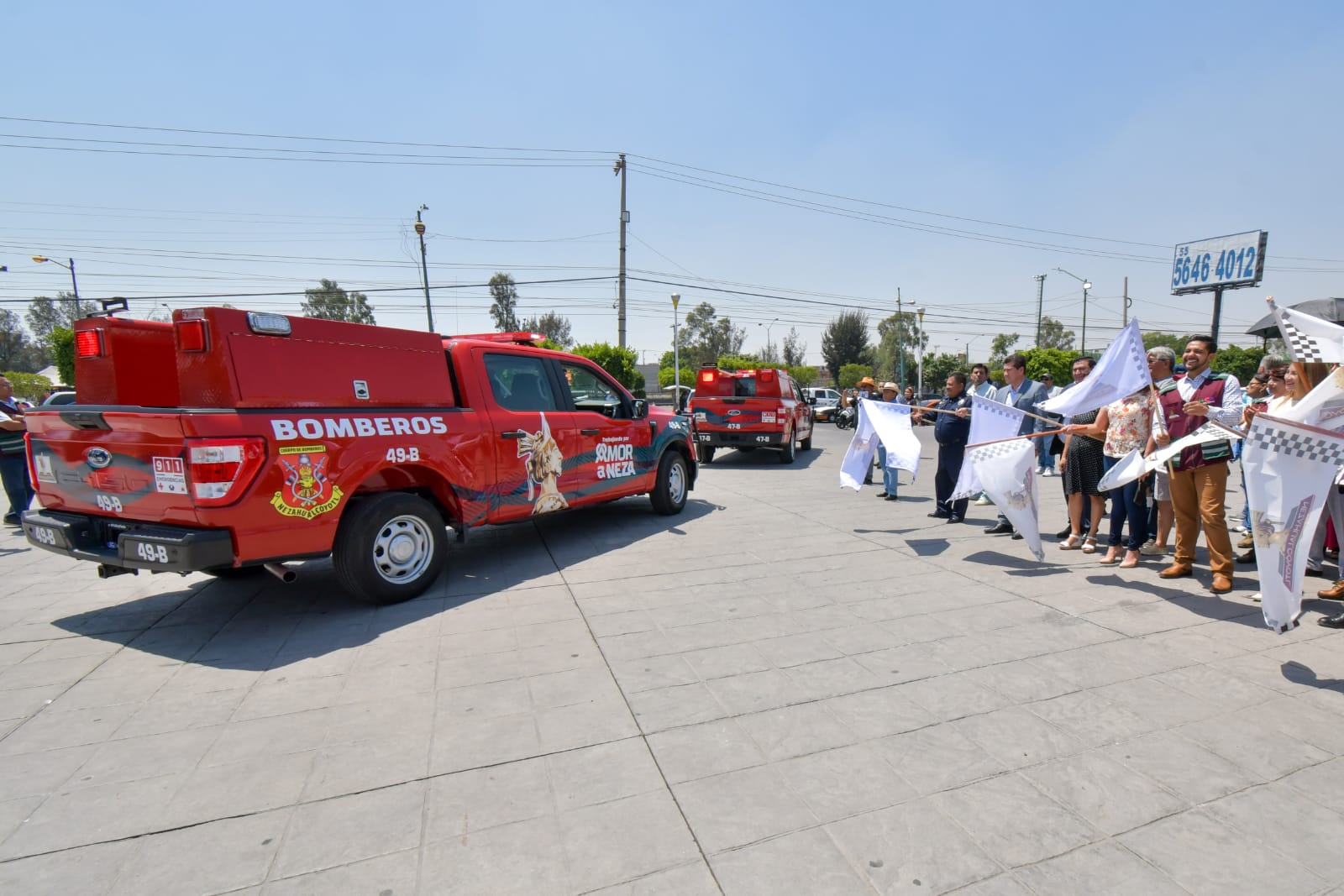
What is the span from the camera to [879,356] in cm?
8006

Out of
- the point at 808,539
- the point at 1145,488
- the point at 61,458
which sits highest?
the point at 61,458

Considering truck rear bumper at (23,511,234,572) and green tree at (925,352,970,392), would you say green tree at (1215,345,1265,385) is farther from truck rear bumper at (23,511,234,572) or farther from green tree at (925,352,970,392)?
truck rear bumper at (23,511,234,572)

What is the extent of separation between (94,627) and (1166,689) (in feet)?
21.6

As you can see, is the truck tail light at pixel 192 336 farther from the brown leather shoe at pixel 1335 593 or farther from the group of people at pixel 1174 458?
the brown leather shoe at pixel 1335 593

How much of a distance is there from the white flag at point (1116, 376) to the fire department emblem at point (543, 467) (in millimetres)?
4307

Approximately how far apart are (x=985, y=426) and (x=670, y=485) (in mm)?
3707

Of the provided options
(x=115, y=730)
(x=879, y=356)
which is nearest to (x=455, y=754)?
(x=115, y=730)

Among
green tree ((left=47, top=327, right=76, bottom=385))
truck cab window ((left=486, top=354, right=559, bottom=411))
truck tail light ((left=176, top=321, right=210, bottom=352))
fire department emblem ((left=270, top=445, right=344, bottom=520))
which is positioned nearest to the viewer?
truck tail light ((left=176, top=321, right=210, bottom=352))

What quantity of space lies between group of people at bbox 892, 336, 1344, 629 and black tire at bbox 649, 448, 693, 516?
12.8 ft

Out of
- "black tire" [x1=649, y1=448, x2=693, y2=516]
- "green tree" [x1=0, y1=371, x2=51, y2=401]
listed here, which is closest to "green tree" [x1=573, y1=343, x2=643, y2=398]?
"black tire" [x1=649, y1=448, x2=693, y2=516]

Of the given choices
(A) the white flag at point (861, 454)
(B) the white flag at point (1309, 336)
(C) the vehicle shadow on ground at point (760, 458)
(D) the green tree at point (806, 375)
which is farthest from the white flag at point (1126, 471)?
(D) the green tree at point (806, 375)

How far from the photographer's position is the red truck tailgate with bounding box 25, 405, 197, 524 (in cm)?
385

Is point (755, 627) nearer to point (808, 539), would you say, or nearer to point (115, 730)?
point (808, 539)

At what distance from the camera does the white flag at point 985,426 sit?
19.4 ft
